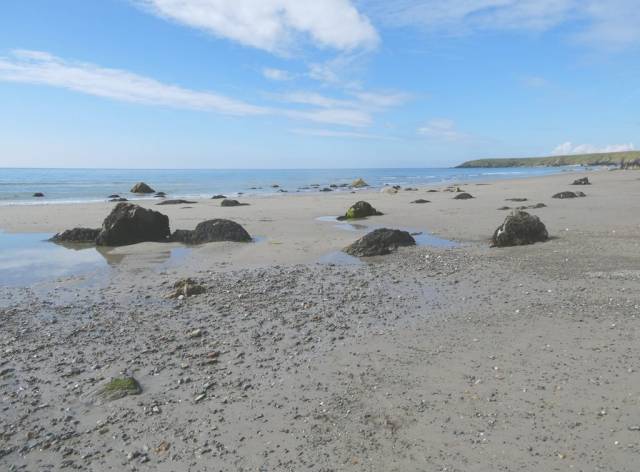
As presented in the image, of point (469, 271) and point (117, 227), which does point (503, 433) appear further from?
point (117, 227)

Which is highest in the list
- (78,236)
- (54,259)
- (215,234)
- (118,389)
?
(215,234)

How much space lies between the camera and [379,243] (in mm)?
13953

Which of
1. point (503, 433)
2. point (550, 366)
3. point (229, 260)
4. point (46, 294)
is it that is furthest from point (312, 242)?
point (503, 433)

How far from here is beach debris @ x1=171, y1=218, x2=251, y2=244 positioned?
53.1ft

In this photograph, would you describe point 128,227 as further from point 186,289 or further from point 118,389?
point 118,389

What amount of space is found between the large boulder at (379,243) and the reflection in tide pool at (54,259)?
5.04 metres

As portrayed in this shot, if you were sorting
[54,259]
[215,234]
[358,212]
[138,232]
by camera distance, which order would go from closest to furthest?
1. [54,259]
2. [215,234]
3. [138,232]
4. [358,212]

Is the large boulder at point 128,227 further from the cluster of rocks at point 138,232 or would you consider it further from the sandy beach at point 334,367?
the sandy beach at point 334,367

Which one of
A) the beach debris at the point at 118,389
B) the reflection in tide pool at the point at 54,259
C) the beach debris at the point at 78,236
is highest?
the beach debris at the point at 78,236

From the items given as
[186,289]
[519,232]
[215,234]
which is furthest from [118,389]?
[519,232]

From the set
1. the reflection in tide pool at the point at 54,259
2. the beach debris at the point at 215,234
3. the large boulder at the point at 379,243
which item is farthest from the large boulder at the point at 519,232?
the reflection in tide pool at the point at 54,259

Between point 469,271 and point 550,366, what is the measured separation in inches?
206

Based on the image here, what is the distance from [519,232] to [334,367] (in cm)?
990

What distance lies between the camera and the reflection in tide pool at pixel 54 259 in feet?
39.2
